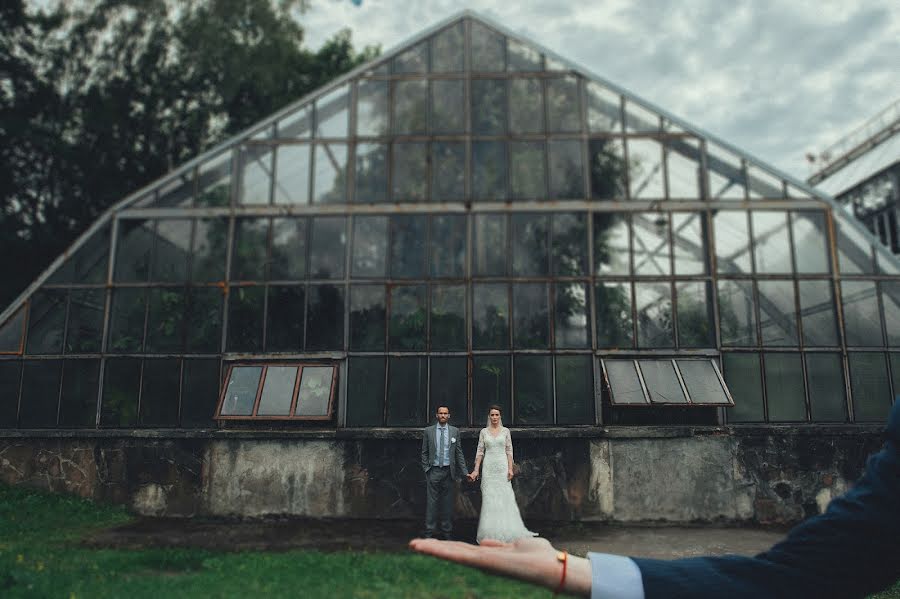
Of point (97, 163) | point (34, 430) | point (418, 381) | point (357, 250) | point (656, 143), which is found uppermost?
point (97, 163)

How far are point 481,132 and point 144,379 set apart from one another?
8116 mm

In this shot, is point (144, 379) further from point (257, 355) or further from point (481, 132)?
point (481, 132)

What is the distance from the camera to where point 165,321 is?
1255 cm

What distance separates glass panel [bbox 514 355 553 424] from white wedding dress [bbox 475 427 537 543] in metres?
2.49

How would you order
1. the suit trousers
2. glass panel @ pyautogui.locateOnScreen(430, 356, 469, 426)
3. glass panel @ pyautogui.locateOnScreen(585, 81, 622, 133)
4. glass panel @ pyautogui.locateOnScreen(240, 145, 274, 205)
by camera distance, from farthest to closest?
1. glass panel @ pyautogui.locateOnScreen(240, 145, 274, 205)
2. glass panel @ pyautogui.locateOnScreen(585, 81, 622, 133)
3. glass panel @ pyautogui.locateOnScreen(430, 356, 469, 426)
4. the suit trousers

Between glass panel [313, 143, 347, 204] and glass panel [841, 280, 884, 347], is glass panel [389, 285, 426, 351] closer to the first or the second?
glass panel [313, 143, 347, 204]

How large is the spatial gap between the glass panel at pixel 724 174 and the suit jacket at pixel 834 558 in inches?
506

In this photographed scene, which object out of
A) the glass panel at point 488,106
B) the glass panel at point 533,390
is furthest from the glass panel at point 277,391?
the glass panel at point 488,106

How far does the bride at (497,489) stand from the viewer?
9.07 metres

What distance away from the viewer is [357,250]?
12.7 meters

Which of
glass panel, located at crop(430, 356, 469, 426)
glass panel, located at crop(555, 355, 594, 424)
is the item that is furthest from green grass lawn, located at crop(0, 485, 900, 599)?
glass panel, located at crop(555, 355, 594, 424)

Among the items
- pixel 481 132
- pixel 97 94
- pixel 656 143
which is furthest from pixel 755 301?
pixel 97 94

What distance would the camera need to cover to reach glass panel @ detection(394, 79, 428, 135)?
1322 centimetres

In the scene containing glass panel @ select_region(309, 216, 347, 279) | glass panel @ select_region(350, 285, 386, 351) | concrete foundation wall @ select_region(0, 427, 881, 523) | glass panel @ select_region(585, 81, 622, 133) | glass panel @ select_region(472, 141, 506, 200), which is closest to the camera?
concrete foundation wall @ select_region(0, 427, 881, 523)
